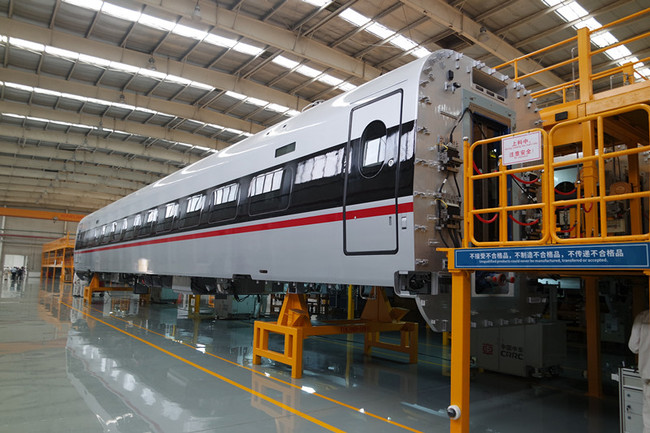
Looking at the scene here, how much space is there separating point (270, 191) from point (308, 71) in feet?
28.5

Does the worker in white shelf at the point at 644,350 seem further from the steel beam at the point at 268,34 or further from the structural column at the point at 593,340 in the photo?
the steel beam at the point at 268,34

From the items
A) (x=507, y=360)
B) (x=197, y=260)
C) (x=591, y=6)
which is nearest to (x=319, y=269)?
(x=507, y=360)

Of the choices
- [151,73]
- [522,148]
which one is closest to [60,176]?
[151,73]

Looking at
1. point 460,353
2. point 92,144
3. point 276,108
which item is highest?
point 276,108

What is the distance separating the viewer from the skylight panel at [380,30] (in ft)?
39.3

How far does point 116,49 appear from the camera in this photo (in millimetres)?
13000

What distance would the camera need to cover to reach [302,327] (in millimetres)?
6773

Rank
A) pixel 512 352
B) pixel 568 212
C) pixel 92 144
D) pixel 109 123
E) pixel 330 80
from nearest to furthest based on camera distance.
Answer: pixel 512 352 < pixel 568 212 < pixel 330 80 < pixel 109 123 < pixel 92 144

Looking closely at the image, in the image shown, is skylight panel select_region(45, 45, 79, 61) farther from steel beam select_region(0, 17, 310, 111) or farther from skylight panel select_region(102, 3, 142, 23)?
skylight panel select_region(102, 3, 142, 23)

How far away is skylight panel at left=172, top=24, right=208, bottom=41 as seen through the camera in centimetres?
1209

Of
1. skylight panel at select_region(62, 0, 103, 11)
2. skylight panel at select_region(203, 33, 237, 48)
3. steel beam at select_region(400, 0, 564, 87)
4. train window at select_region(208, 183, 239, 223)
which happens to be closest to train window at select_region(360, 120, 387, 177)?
train window at select_region(208, 183, 239, 223)

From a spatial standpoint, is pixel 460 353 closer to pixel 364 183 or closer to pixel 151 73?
pixel 364 183

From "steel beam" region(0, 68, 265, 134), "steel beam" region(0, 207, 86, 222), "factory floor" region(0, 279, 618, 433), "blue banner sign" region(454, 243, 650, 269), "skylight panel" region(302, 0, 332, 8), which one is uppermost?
"skylight panel" region(302, 0, 332, 8)

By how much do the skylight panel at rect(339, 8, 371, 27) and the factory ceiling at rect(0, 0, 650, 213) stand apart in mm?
25
